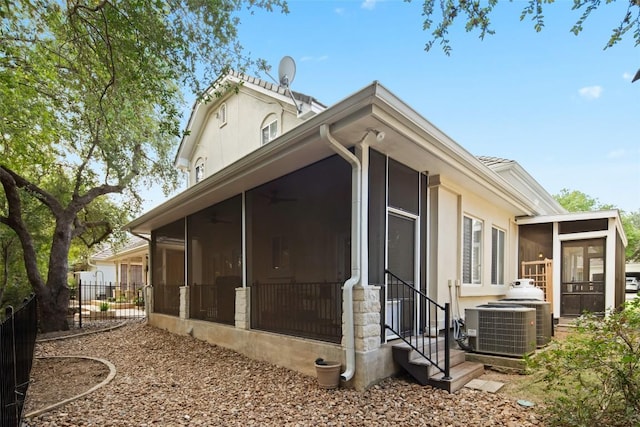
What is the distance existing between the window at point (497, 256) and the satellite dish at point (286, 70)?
18.5 ft

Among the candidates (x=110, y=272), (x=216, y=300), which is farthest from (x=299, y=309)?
(x=110, y=272)

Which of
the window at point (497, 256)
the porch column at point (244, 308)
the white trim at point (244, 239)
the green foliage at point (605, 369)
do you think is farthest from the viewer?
the window at point (497, 256)

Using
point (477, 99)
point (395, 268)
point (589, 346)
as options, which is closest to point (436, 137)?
point (395, 268)

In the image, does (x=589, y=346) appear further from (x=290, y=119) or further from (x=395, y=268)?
(x=290, y=119)

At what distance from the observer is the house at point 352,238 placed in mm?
4297

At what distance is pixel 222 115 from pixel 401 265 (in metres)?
8.09

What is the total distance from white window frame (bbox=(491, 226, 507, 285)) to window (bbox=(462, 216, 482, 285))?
2.86ft

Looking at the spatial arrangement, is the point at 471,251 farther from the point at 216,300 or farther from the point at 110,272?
the point at 110,272

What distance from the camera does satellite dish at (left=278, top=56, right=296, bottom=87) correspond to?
8.56 metres

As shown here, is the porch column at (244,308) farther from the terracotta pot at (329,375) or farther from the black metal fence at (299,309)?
the terracotta pot at (329,375)

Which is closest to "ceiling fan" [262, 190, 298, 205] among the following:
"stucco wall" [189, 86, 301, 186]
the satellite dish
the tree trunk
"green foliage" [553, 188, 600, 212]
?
"stucco wall" [189, 86, 301, 186]

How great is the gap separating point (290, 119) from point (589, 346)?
7004mm

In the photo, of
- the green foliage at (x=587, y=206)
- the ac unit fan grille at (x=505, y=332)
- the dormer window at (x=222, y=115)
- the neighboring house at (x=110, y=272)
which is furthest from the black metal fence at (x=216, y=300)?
the green foliage at (x=587, y=206)

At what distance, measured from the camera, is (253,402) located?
13.3 ft
